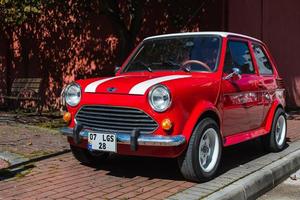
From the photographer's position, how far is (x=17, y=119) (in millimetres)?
11938

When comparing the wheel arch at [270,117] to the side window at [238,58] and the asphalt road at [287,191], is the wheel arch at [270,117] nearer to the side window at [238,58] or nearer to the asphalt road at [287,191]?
the side window at [238,58]

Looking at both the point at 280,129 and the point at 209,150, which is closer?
the point at 209,150

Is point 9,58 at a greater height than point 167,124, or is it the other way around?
point 9,58

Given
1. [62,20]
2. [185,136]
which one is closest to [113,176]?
[185,136]

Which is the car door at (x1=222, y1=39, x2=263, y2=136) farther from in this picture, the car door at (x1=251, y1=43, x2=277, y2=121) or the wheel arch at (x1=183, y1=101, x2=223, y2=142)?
the wheel arch at (x1=183, y1=101, x2=223, y2=142)

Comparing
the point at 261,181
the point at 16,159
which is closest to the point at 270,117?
the point at 261,181

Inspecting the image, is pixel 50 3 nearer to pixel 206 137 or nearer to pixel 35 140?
pixel 35 140

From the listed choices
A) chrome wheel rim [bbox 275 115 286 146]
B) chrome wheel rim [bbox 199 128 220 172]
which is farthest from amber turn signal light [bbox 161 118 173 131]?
chrome wheel rim [bbox 275 115 286 146]

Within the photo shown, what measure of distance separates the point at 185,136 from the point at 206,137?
0.49 metres

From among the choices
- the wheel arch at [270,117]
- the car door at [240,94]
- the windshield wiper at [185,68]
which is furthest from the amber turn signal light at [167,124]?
the wheel arch at [270,117]

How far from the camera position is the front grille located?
589cm

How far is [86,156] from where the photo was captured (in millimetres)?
6883

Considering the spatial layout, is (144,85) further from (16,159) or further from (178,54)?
(16,159)

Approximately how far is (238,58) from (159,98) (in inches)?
77.0
